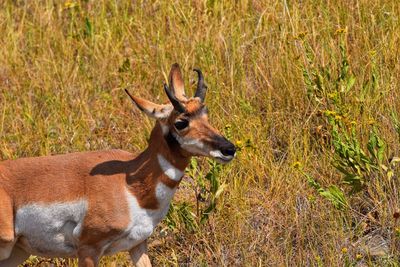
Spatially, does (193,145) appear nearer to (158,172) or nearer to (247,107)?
(158,172)

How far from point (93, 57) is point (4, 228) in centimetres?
341

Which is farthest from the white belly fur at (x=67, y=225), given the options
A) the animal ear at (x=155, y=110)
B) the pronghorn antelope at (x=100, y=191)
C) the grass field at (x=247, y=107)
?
the grass field at (x=247, y=107)

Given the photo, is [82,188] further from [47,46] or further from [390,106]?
[47,46]

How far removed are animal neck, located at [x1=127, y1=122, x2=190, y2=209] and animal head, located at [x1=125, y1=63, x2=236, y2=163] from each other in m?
0.08

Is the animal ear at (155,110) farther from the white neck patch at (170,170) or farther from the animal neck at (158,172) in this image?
the white neck patch at (170,170)

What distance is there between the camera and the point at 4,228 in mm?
7426

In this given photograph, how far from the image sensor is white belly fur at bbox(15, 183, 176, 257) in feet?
24.1

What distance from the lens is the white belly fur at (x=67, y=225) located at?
7.34 meters

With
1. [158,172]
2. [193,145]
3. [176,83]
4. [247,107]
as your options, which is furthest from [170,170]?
[247,107]

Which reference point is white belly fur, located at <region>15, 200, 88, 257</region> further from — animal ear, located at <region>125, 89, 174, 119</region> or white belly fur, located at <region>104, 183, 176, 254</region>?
animal ear, located at <region>125, 89, 174, 119</region>

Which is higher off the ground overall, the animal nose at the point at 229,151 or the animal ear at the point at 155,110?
the animal ear at the point at 155,110

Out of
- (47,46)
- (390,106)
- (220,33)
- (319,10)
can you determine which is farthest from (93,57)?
(390,106)

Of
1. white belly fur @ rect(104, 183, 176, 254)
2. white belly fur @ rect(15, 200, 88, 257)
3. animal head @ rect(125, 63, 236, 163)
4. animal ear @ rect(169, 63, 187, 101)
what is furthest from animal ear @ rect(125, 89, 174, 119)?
white belly fur @ rect(15, 200, 88, 257)

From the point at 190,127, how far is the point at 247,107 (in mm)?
2029
